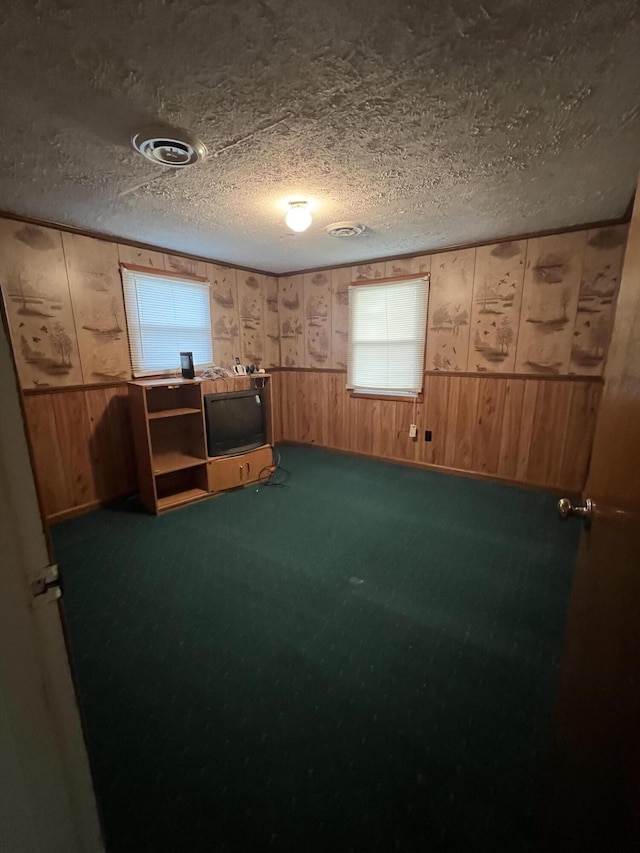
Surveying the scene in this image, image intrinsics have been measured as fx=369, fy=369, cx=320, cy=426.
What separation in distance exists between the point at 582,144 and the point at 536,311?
1757 mm

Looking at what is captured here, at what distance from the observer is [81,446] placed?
3193mm

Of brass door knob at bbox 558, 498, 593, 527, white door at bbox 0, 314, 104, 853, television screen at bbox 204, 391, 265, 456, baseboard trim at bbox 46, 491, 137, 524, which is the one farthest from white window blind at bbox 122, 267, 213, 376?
brass door knob at bbox 558, 498, 593, 527

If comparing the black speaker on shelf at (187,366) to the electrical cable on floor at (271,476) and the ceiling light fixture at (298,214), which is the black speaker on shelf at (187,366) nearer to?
the electrical cable on floor at (271,476)

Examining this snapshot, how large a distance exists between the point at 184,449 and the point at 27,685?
3.39 metres

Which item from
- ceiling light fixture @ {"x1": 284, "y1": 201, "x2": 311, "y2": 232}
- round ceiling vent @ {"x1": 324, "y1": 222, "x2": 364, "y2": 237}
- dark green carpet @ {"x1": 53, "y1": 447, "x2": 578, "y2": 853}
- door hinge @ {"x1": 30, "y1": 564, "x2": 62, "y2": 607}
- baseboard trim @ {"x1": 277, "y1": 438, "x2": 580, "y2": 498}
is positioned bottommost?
dark green carpet @ {"x1": 53, "y1": 447, "x2": 578, "y2": 853}

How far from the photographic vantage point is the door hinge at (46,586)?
55 centimetres

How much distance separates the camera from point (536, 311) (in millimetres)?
3357

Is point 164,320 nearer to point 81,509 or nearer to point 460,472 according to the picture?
point 81,509

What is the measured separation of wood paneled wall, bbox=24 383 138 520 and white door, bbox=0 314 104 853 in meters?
2.81

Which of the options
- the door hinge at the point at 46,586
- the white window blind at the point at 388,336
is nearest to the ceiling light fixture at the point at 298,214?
the white window blind at the point at 388,336

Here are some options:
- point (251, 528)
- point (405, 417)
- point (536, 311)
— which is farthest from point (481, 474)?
point (251, 528)

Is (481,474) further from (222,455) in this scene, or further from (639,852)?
(639,852)

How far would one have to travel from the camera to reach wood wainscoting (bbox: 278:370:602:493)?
3348 mm

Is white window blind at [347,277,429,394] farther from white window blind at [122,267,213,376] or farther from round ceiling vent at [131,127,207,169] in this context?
round ceiling vent at [131,127,207,169]
